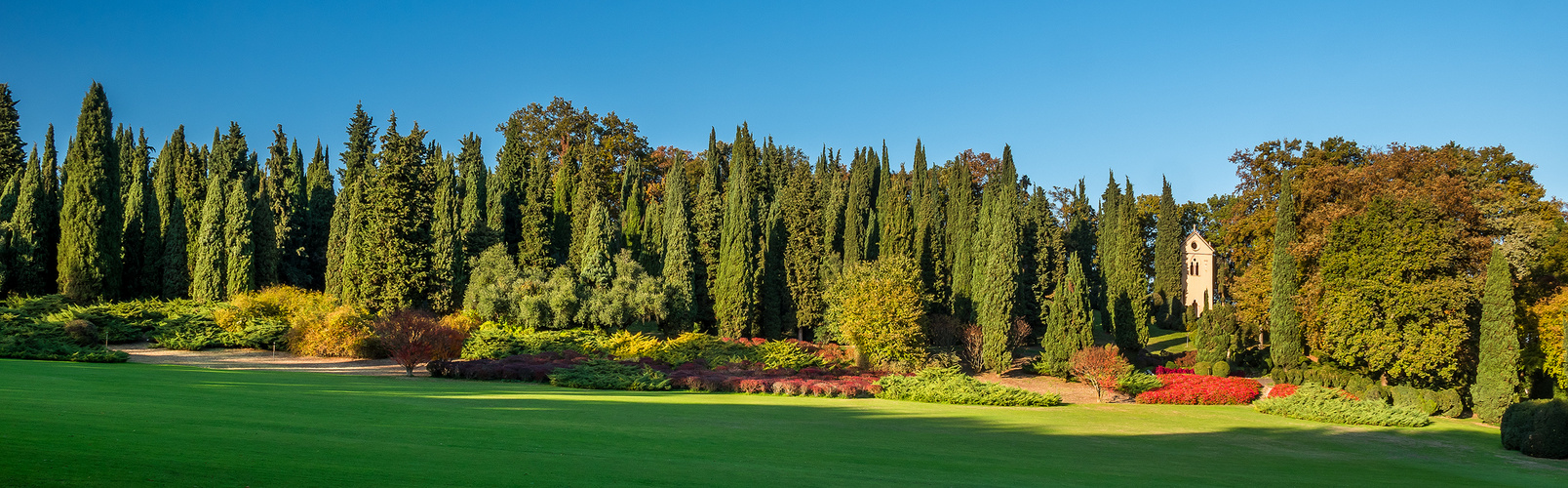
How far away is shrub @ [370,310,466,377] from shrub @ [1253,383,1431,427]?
84.2ft

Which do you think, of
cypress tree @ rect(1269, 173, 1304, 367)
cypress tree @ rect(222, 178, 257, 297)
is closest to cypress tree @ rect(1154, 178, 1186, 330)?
→ cypress tree @ rect(1269, 173, 1304, 367)

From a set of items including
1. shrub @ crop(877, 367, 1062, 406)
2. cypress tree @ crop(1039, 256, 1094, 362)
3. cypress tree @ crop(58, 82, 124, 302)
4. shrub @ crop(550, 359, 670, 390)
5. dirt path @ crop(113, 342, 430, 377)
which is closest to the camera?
shrub @ crop(550, 359, 670, 390)

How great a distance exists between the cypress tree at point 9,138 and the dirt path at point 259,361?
2283 cm

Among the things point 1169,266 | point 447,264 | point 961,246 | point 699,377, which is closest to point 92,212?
point 447,264

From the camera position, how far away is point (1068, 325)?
35750mm

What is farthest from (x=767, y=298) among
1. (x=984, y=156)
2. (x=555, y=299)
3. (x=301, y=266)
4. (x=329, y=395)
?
(x=984, y=156)

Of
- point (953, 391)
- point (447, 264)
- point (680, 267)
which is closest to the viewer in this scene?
point (953, 391)

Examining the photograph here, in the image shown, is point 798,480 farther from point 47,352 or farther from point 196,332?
point 196,332

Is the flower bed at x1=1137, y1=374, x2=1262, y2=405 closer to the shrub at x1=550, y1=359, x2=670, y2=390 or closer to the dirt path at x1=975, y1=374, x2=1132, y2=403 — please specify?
the dirt path at x1=975, y1=374, x2=1132, y2=403

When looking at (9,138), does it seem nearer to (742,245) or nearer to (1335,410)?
(742,245)

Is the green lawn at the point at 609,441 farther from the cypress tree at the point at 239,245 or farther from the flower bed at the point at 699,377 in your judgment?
the cypress tree at the point at 239,245

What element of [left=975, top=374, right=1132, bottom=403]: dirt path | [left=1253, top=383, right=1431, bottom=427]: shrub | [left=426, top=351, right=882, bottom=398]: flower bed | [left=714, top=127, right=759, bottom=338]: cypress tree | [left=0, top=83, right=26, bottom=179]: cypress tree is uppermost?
[left=0, top=83, right=26, bottom=179]: cypress tree

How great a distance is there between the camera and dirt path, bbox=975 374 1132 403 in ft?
97.5

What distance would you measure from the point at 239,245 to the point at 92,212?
5.88 meters
